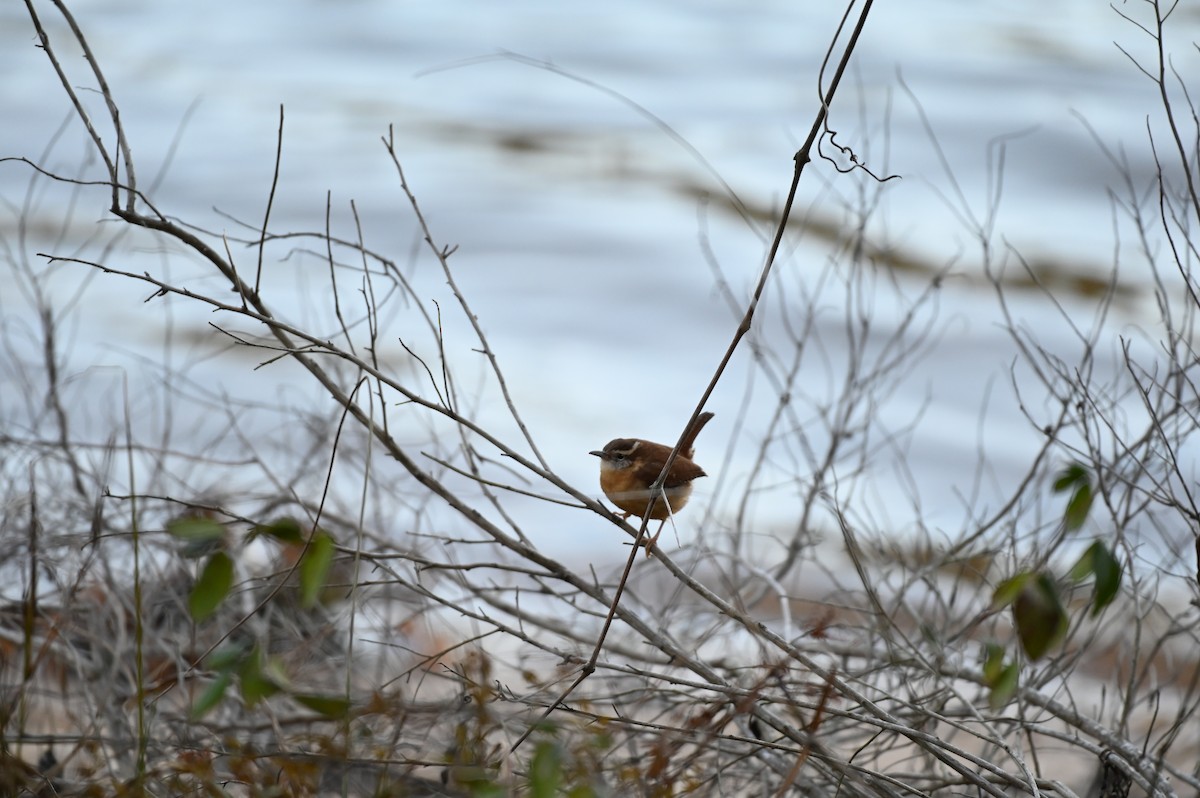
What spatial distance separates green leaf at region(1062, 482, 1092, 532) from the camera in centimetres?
143

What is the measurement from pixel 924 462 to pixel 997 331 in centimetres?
194

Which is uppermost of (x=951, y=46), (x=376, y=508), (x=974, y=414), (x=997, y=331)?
(x=951, y=46)

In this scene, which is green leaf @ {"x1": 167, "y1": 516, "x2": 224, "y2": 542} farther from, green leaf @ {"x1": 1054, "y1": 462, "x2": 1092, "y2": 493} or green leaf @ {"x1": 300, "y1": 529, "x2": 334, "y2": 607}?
green leaf @ {"x1": 1054, "y1": 462, "x2": 1092, "y2": 493}

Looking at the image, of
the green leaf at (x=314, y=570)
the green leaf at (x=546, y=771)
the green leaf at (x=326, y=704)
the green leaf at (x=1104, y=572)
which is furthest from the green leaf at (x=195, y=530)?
the green leaf at (x=1104, y=572)

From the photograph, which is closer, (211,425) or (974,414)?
(211,425)

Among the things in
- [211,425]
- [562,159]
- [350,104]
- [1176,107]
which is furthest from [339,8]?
[1176,107]

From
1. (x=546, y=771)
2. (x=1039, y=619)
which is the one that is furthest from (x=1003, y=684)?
(x=546, y=771)

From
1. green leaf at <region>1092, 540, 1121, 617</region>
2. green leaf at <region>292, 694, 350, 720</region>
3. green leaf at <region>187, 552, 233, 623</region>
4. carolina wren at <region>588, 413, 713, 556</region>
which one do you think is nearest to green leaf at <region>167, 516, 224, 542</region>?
green leaf at <region>187, 552, 233, 623</region>

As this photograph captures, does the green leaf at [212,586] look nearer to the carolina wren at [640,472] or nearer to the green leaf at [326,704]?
the green leaf at [326,704]

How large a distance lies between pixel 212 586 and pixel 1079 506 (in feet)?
3.70

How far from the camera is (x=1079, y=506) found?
144cm

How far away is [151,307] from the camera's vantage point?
8.56m

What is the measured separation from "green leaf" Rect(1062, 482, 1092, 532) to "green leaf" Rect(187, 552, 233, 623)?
1098mm

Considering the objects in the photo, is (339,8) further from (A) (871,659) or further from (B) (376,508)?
(A) (871,659)
